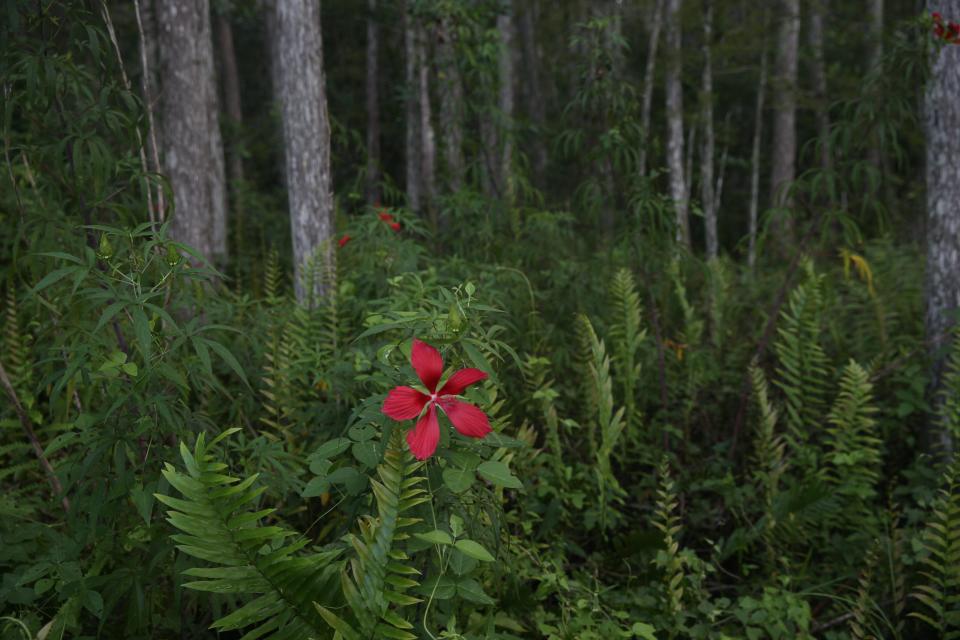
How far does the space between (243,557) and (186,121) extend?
5.66m

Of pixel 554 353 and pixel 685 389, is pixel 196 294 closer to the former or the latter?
pixel 554 353

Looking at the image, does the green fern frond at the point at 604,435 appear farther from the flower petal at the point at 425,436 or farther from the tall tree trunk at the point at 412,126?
the tall tree trunk at the point at 412,126

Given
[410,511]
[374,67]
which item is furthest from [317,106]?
[374,67]

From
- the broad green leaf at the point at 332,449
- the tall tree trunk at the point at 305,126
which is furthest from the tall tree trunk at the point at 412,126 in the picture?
the broad green leaf at the point at 332,449

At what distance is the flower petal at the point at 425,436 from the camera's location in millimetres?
1646

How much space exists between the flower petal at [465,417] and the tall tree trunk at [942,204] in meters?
3.00

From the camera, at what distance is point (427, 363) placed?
1.73 meters

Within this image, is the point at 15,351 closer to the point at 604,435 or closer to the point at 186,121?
the point at 604,435

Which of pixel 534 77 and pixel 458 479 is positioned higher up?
pixel 534 77

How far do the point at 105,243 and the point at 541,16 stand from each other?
17.3 metres

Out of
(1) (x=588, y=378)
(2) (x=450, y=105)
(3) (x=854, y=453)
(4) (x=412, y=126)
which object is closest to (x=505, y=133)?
(2) (x=450, y=105)

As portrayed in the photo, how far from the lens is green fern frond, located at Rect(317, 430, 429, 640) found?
64.2 inches

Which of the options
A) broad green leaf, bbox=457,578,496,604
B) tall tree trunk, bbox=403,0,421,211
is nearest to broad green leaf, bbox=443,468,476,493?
broad green leaf, bbox=457,578,496,604

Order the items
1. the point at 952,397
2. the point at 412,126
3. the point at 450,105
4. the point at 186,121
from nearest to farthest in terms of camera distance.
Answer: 1. the point at 952,397
2. the point at 450,105
3. the point at 186,121
4. the point at 412,126
